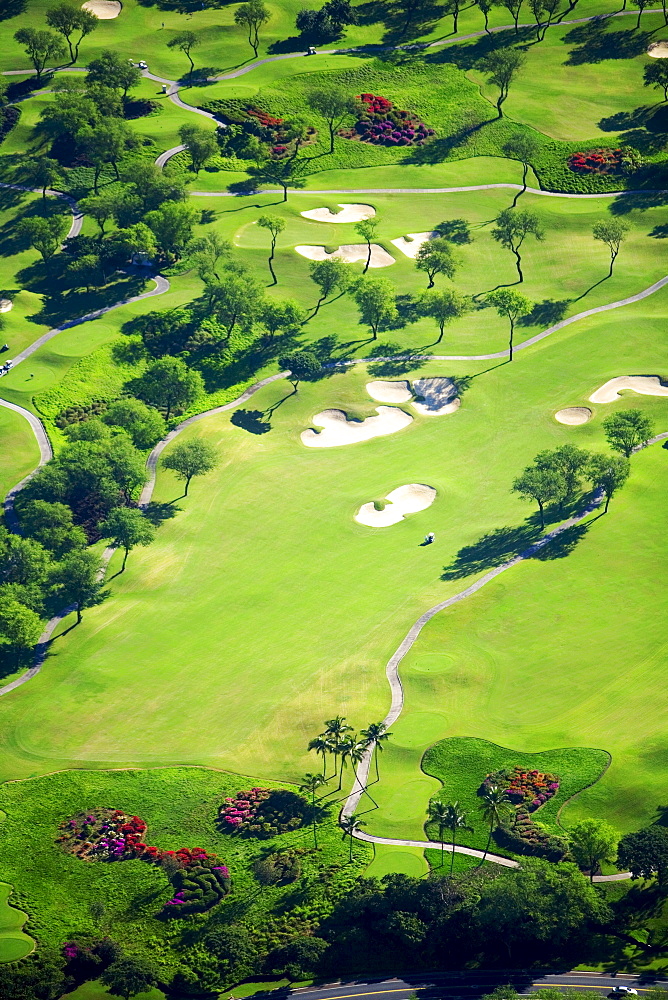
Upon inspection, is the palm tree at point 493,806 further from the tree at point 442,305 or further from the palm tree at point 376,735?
the tree at point 442,305

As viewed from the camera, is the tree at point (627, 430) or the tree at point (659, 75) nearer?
the tree at point (627, 430)

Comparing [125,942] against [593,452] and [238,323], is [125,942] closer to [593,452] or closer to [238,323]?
[593,452]

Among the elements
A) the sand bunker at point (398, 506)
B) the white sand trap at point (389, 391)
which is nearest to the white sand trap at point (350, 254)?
the white sand trap at point (389, 391)

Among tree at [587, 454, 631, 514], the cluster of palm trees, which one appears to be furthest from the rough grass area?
tree at [587, 454, 631, 514]

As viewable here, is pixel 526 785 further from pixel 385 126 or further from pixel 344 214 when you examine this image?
pixel 385 126

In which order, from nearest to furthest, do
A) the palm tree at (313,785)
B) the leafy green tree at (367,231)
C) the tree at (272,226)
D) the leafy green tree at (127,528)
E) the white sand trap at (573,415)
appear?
the palm tree at (313,785), the leafy green tree at (127,528), the white sand trap at (573,415), the tree at (272,226), the leafy green tree at (367,231)

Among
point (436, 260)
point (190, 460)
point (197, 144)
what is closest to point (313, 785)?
point (190, 460)

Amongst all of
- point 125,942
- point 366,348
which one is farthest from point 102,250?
point 125,942
